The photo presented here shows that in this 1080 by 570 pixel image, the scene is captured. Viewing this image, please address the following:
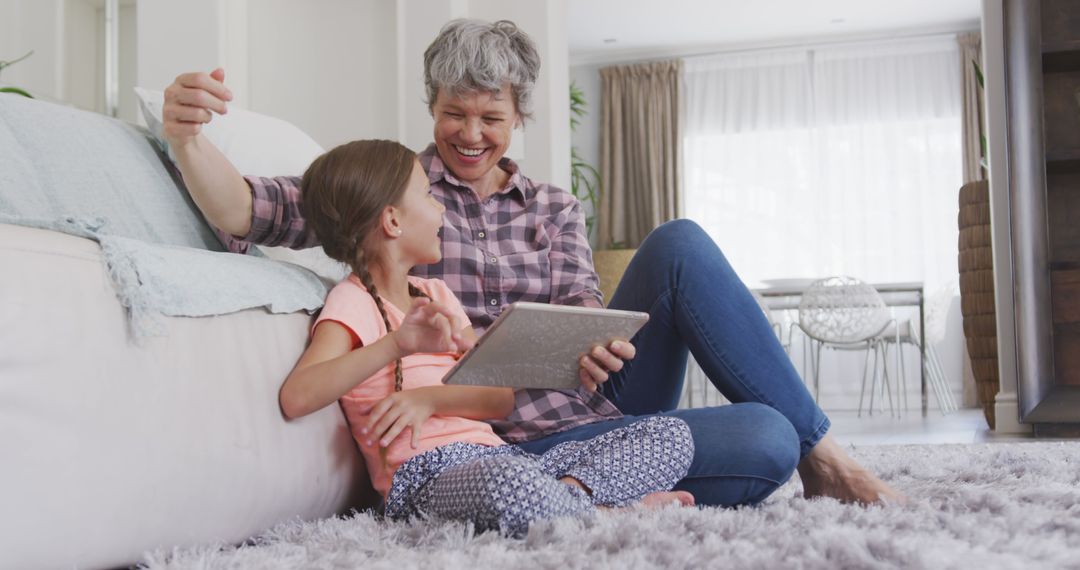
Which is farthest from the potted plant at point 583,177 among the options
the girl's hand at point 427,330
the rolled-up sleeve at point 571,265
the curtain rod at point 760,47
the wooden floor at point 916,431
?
the girl's hand at point 427,330

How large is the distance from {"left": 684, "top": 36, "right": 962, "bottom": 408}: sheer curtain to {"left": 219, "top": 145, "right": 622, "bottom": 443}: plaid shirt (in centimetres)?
566

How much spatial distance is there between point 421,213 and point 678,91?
20.3 ft

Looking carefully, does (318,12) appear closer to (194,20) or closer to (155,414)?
(194,20)

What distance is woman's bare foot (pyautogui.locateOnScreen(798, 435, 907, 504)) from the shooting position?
4.25 ft

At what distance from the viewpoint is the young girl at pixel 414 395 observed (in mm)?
1078

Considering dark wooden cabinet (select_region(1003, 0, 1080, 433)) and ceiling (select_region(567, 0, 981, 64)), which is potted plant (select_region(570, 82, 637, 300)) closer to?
ceiling (select_region(567, 0, 981, 64))

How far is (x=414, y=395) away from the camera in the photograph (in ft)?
4.01

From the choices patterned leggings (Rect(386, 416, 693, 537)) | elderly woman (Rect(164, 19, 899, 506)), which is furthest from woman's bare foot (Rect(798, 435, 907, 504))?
patterned leggings (Rect(386, 416, 693, 537))

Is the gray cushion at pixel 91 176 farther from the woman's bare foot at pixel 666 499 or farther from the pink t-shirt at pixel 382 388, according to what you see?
the woman's bare foot at pixel 666 499

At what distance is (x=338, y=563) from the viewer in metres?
0.93

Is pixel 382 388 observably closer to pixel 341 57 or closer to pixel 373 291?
pixel 373 291

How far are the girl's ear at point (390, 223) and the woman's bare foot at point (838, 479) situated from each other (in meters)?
0.63

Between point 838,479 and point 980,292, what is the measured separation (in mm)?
2385

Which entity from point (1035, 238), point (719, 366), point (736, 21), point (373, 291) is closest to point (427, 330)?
point (373, 291)
